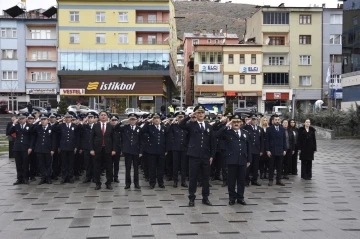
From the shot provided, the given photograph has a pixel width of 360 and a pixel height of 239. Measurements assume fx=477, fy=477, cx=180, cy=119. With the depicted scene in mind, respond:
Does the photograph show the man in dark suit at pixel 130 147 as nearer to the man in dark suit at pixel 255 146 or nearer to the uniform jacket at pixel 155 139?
the uniform jacket at pixel 155 139

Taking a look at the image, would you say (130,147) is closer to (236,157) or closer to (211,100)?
(236,157)

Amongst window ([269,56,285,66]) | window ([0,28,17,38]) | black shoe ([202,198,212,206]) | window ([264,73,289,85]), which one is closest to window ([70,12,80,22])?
window ([0,28,17,38])

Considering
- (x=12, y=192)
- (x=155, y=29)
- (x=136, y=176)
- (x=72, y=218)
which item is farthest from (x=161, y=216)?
(x=155, y=29)

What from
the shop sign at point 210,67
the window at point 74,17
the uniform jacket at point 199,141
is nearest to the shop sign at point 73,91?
the window at point 74,17

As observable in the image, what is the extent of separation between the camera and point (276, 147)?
43.2 feet

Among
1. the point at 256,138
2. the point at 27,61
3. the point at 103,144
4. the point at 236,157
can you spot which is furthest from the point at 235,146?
the point at 27,61

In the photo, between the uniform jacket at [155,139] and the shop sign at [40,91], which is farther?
the shop sign at [40,91]

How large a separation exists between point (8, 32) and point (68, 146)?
48895 mm

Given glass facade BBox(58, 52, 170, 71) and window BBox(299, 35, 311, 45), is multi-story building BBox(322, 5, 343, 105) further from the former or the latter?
glass facade BBox(58, 52, 170, 71)

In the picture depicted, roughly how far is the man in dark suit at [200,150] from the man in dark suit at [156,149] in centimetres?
246

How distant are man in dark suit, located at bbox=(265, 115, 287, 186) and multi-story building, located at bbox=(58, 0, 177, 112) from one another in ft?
133

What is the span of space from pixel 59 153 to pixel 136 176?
9.81 feet

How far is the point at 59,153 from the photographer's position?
14.1 m

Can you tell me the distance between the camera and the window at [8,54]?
57.5 metres
